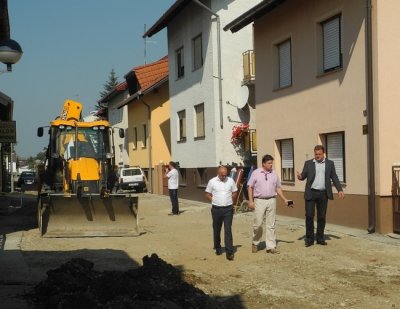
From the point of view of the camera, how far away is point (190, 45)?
24.2m

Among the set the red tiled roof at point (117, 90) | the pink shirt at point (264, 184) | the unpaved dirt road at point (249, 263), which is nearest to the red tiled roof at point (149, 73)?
the red tiled roof at point (117, 90)

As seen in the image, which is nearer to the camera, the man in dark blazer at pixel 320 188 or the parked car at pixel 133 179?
the man in dark blazer at pixel 320 188

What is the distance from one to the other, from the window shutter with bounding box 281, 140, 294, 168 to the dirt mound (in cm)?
972

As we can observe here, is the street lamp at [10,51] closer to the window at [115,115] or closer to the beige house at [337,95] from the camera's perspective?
the beige house at [337,95]

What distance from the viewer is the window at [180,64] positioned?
84.2ft

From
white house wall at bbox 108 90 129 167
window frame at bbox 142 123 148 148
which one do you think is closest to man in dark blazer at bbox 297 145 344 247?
window frame at bbox 142 123 148 148

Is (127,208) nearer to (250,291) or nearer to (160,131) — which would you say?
(250,291)

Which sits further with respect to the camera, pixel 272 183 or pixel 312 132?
pixel 312 132

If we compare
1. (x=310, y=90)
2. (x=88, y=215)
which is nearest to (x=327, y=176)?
(x=310, y=90)

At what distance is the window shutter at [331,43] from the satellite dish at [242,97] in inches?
253

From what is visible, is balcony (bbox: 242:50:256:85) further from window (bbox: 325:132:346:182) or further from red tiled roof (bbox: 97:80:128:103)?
red tiled roof (bbox: 97:80:128:103)

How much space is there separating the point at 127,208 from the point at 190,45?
506 inches

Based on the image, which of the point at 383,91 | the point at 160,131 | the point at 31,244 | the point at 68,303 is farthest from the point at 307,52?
the point at 160,131

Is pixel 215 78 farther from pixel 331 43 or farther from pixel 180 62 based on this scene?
pixel 331 43
